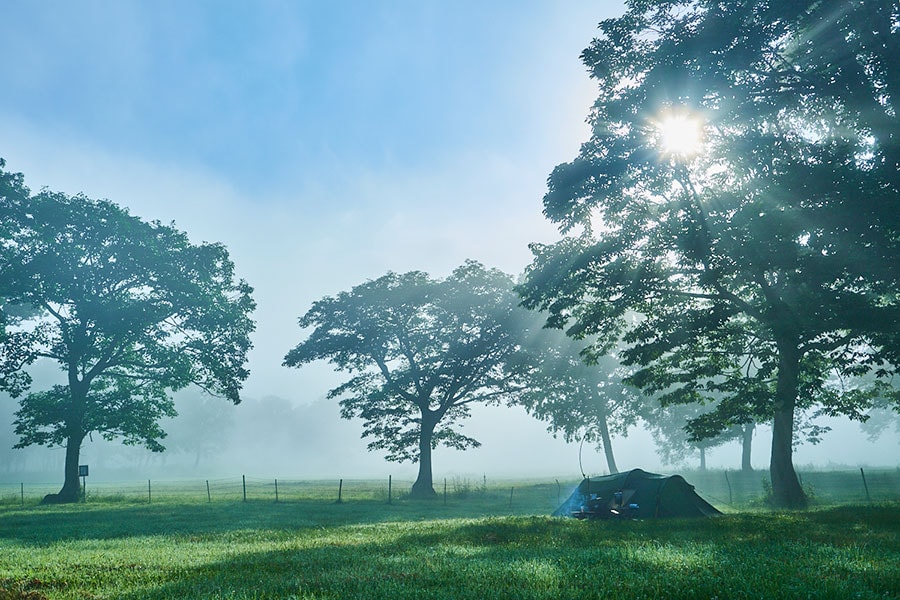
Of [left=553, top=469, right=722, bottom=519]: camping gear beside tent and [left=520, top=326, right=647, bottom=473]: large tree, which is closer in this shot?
[left=553, top=469, right=722, bottom=519]: camping gear beside tent

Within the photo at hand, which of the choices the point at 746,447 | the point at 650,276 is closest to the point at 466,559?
the point at 650,276

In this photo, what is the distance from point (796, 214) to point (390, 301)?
Result: 32.8 m

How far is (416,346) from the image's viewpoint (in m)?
48.3

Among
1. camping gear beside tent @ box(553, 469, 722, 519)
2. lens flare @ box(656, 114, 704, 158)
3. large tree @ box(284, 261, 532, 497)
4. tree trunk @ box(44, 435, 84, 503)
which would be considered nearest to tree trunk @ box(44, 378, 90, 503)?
tree trunk @ box(44, 435, 84, 503)

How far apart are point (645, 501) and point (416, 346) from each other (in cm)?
2772

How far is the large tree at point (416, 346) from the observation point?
4716 cm

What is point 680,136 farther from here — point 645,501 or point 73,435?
point 73,435

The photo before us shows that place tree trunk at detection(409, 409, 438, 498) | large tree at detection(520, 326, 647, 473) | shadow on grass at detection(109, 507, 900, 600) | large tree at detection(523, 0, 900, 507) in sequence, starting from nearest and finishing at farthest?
shadow on grass at detection(109, 507, 900, 600) < large tree at detection(523, 0, 900, 507) < tree trunk at detection(409, 409, 438, 498) < large tree at detection(520, 326, 647, 473)

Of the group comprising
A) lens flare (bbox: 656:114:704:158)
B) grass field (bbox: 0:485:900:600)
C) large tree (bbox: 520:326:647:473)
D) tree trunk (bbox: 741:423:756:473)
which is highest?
lens flare (bbox: 656:114:704:158)

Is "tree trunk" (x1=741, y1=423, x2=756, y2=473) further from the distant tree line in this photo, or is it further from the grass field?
the grass field

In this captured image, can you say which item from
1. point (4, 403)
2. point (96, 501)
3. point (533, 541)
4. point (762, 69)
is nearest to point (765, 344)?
point (762, 69)

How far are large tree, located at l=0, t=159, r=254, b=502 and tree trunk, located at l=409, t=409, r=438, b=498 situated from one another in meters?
14.6

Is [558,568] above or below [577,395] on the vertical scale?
below

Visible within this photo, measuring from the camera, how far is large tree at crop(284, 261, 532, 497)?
155 feet
